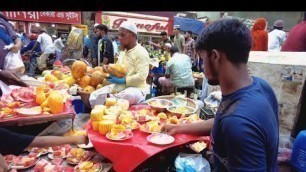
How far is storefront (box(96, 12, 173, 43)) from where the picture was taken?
14852 millimetres

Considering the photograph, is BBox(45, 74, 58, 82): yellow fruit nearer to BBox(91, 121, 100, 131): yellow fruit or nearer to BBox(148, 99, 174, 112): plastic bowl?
BBox(148, 99, 174, 112): plastic bowl

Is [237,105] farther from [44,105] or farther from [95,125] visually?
[44,105]

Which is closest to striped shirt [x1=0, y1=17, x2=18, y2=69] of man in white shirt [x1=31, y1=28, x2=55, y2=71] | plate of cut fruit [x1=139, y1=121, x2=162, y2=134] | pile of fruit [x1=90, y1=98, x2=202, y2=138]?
pile of fruit [x1=90, y1=98, x2=202, y2=138]

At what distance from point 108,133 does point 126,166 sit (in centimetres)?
39

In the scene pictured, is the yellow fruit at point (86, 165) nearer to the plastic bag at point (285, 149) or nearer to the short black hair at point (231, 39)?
the short black hair at point (231, 39)

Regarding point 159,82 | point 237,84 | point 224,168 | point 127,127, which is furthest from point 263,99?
point 159,82

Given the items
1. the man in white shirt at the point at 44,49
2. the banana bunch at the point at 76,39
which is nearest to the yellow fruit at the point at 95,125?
the man in white shirt at the point at 44,49

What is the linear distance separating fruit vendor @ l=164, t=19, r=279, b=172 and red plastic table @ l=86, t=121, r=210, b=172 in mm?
755

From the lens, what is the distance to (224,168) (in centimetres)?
129

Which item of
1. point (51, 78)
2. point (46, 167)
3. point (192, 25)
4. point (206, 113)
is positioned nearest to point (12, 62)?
point (51, 78)

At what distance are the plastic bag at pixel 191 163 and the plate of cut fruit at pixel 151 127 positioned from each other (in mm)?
333

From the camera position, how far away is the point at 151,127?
2391 millimetres

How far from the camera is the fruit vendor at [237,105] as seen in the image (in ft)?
3.52

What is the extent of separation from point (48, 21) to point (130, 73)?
40.2ft
